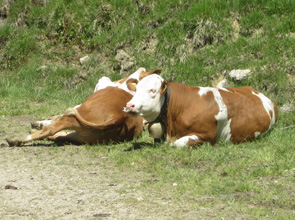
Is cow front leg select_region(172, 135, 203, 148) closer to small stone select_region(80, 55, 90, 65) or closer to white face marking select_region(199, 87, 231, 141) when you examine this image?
white face marking select_region(199, 87, 231, 141)

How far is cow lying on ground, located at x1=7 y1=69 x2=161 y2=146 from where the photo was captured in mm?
8398

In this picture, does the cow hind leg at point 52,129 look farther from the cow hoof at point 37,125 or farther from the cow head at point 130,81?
the cow head at point 130,81

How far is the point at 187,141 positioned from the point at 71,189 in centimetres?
215

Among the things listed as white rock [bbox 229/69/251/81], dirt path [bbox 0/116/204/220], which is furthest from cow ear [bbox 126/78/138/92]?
white rock [bbox 229/69/251/81]

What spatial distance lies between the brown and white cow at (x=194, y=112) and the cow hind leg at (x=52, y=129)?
99 cm

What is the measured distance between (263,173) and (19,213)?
2.79 metres

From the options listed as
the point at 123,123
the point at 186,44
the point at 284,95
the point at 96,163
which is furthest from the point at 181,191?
the point at 186,44

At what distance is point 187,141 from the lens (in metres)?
8.14

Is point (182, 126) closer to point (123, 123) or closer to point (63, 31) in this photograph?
point (123, 123)

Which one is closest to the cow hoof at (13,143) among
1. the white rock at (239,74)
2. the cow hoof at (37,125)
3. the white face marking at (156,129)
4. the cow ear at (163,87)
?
the cow hoof at (37,125)

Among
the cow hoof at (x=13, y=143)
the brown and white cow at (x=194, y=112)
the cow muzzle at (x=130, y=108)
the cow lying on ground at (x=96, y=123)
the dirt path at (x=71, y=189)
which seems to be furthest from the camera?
the cow hoof at (x=13, y=143)

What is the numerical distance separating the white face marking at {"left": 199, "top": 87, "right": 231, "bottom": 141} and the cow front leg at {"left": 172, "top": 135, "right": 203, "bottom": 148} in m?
A: 0.37

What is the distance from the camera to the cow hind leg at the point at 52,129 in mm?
8367

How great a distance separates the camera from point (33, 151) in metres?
8.36
